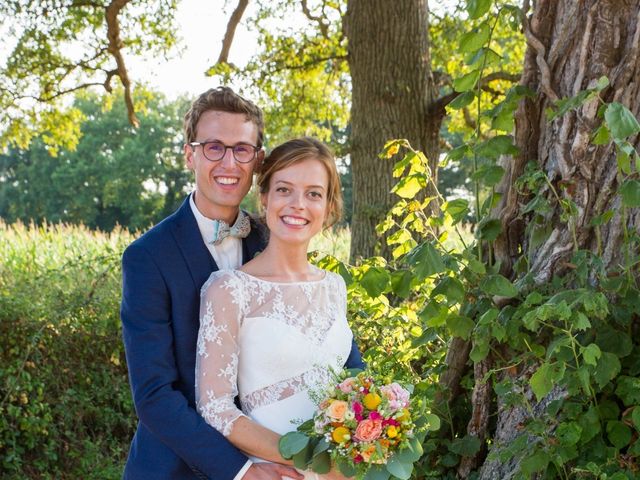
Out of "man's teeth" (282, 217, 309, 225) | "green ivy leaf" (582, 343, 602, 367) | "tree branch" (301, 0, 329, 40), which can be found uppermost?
"tree branch" (301, 0, 329, 40)

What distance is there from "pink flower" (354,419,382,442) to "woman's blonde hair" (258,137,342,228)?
81 cm

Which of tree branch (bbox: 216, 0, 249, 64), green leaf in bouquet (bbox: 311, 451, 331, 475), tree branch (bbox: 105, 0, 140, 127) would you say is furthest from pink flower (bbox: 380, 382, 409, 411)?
tree branch (bbox: 105, 0, 140, 127)

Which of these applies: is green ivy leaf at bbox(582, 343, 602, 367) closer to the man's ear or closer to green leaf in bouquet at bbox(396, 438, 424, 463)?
green leaf in bouquet at bbox(396, 438, 424, 463)

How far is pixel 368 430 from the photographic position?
212cm

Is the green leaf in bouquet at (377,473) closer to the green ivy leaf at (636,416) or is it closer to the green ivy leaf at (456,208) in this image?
the green ivy leaf at (636,416)

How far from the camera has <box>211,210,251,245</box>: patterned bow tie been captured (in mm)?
2570

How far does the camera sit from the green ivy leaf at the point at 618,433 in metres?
2.77

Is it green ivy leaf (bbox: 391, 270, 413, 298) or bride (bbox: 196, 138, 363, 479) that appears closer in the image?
bride (bbox: 196, 138, 363, 479)

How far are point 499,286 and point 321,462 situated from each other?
1045 millimetres

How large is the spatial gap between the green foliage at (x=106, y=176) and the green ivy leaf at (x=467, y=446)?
4230 centimetres

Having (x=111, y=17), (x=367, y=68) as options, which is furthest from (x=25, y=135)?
(x=367, y=68)

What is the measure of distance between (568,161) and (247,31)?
926 centimetres

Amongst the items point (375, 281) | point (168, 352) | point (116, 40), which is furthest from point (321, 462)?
point (116, 40)

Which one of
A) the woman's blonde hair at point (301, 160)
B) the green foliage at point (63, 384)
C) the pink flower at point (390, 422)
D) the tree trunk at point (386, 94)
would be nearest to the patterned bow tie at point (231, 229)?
the woman's blonde hair at point (301, 160)
